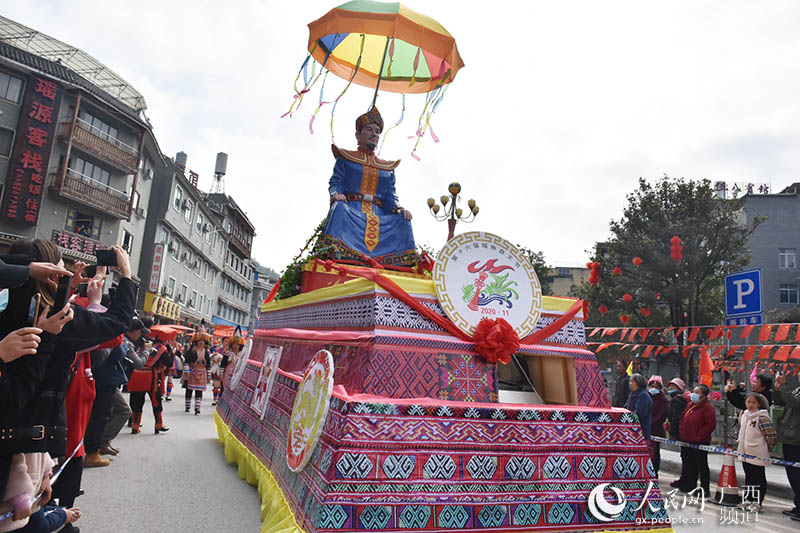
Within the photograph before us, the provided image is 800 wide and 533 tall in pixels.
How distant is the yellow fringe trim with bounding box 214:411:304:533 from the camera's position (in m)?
3.36

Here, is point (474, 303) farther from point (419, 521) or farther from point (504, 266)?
point (419, 521)

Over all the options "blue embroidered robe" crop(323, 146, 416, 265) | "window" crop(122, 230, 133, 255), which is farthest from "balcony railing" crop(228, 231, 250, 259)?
"blue embroidered robe" crop(323, 146, 416, 265)

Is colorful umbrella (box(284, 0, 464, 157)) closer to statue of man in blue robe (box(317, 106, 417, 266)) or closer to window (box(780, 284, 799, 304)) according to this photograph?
statue of man in blue robe (box(317, 106, 417, 266))

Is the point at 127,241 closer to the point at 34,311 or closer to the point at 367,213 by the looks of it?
the point at 367,213

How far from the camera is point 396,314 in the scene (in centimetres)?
385

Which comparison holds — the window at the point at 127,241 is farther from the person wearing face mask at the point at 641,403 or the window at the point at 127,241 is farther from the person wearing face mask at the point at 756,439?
the person wearing face mask at the point at 756,439

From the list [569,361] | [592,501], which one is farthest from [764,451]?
[592,501]

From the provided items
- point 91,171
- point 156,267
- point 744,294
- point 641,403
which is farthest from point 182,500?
point 156,267

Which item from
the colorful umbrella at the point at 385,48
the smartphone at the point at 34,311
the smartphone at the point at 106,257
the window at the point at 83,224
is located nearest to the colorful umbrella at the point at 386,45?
the colorful umbrella at the point at 385,48

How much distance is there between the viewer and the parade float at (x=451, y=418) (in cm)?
303

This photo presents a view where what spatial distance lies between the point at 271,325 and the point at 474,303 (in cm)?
403

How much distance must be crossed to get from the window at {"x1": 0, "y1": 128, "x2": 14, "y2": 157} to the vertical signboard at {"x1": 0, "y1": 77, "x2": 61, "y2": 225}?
0.34 meters

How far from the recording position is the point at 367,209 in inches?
260

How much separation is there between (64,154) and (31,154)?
1.58m
